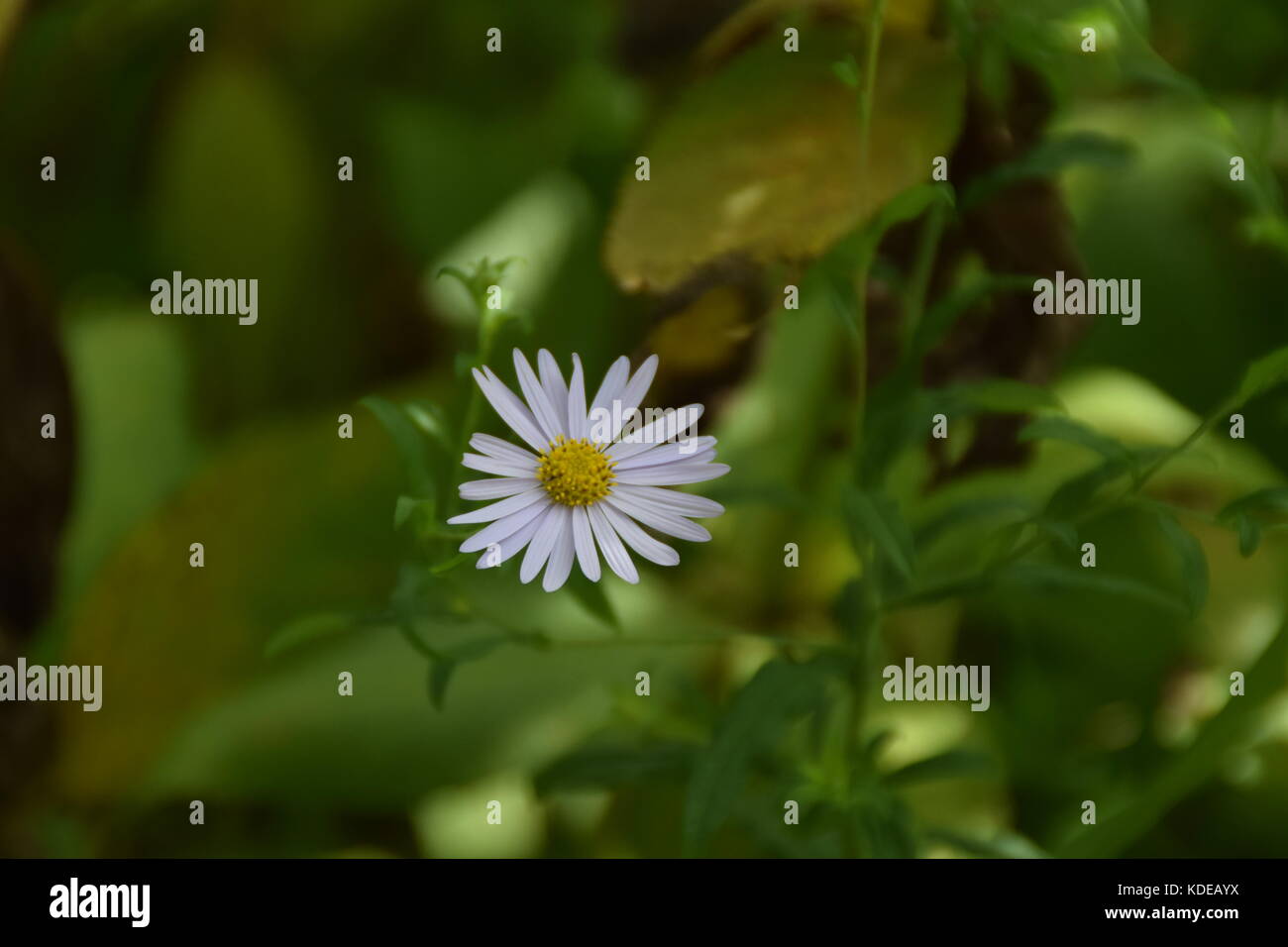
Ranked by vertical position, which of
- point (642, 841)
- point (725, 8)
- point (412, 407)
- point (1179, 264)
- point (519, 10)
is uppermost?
point (519, 10)

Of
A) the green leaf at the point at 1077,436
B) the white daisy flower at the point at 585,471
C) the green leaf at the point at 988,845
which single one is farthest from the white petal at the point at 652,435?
the green leaf at the point at 988,845

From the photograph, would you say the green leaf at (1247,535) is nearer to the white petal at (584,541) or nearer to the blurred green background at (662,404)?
the blurred green background at (662,404)

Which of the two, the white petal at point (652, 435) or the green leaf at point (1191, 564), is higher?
the white petal at point (652, 435)

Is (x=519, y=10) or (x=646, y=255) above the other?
(x=519, y=10)

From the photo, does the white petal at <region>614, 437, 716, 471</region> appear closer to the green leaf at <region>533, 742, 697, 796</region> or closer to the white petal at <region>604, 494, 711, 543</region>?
the white petal at <region>604, 494, 711, 543</region>

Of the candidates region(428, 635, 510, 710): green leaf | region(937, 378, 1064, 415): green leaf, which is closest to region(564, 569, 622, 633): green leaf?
region(428, 635, 510, 710): green leaf

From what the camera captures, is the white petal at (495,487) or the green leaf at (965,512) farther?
the green leaf at (965,512)

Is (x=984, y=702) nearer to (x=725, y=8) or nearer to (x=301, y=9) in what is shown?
(x=725, y=8)

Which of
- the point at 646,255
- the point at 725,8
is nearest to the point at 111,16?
the point at 725,8
